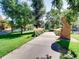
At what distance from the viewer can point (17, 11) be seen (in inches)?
1604

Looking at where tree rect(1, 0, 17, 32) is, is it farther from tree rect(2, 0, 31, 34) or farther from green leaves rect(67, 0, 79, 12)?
green leaves rect(67, 0, 79, 12)

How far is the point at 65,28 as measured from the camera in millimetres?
28391

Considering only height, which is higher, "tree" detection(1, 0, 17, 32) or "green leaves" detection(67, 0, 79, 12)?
"tree" detection(1, 0, 17, 32)

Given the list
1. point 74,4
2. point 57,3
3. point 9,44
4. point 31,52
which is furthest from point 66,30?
point 74,4

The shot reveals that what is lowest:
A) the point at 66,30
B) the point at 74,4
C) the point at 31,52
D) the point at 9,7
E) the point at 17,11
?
the point at 31,52

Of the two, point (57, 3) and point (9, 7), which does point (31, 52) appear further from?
point (9, 7)

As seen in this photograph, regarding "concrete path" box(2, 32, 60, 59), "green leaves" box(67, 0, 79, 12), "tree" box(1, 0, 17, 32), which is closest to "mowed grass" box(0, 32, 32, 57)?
"concrete path" box(2, 32, 60, 59)

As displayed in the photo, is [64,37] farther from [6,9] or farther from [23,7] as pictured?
[6,9]

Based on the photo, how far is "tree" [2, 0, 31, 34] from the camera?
133 ft

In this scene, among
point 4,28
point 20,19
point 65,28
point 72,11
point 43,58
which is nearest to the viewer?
point 72,11

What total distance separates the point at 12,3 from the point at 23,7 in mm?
2648

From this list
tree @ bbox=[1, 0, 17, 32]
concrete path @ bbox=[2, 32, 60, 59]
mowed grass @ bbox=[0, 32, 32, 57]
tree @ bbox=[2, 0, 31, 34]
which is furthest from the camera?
tree @ bbox=[1, 0, 17, 32]

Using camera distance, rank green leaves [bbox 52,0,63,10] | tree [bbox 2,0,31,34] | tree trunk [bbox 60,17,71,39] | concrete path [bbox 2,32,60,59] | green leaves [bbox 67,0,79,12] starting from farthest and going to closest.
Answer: tree [bbox 2,0,31,34]
tree trunk [bbox 60,17,71,39]
concrete path [bbox 2,32,60,59]
green leaves [bbox 52,0,63,10]
green leaves [bbox 67,0,79,12]

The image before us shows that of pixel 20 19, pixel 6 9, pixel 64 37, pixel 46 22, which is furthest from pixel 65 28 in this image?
pixel 46 22
